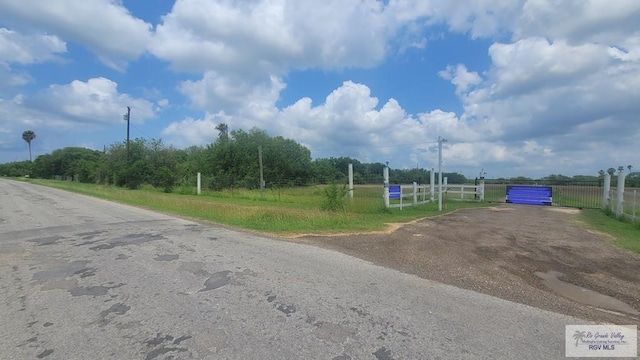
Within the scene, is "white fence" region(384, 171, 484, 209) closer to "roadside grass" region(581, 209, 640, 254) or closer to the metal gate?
the metal gate

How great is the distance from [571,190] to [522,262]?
65.2 feet

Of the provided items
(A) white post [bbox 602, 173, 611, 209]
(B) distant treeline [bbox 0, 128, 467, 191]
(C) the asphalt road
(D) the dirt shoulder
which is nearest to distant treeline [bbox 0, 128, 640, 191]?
(B) distant treeline [bbox 0, 128, 467, 191]

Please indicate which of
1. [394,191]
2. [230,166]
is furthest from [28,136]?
[394,191]

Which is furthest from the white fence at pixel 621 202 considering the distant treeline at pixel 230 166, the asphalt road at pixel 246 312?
the distant treeline at pixel 230 166

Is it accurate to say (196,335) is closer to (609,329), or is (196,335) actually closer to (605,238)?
(609,329)

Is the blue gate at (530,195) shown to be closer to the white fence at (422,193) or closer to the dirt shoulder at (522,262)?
the white fence at (422,193)

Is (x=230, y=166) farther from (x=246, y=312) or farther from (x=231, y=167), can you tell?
(x=246, y=312)

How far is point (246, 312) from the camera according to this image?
404 cm

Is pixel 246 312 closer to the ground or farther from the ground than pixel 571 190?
closer to the ground

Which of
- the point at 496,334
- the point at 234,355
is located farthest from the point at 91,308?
the point at 496,334

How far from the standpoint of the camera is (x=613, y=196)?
16094 millimetres

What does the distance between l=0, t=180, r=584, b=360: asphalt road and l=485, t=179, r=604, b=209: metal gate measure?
65.4ft

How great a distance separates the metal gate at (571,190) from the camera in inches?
816

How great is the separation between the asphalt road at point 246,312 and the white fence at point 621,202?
11.7 metres
